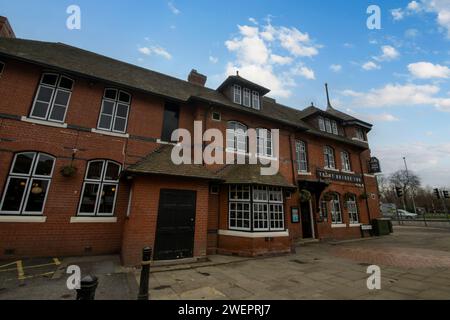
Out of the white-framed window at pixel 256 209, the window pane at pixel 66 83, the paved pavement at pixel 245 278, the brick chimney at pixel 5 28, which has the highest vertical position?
the brick chimney at pixel 5 28

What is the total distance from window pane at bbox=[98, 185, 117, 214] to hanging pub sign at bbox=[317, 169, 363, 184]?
13.2 meters

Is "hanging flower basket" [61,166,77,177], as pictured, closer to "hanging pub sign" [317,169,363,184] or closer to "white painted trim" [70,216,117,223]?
"white painted trim" [70,216,117,223]

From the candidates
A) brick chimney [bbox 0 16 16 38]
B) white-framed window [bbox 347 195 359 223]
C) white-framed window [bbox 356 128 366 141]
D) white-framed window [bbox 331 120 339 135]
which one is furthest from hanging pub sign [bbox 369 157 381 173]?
brick chimney [bbox 0 16 16 38]

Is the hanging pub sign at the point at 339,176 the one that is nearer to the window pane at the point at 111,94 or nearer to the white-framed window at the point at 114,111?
the white-framed window at the point at 114,111

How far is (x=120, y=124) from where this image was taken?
9867mm

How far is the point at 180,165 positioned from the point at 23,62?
780 cm

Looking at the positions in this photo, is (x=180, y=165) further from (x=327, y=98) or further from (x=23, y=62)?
(x=327, y=98)

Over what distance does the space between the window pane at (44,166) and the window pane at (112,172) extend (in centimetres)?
201

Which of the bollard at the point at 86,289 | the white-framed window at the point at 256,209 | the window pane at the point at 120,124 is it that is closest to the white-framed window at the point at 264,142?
the white-framed window at the point at 256,209

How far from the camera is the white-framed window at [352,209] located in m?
15.9

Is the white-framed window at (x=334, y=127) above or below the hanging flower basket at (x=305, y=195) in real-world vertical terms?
above

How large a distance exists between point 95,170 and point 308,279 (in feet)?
30.1

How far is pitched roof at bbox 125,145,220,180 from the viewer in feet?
25.8

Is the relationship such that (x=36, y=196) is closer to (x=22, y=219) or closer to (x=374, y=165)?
(x=22, y=219)
